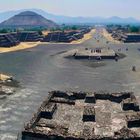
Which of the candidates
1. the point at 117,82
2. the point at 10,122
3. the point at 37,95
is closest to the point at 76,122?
the point at 10,122

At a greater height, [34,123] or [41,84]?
[34,123]

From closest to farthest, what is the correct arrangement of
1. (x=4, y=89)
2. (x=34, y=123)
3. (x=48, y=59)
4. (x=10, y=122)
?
(x=34, y=123) → (x=10, y=122) → (x=4, y=89) → (x=48, y=59)

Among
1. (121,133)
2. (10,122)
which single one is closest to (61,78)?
(10,122)

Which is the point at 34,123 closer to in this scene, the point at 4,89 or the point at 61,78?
the point at 4,89

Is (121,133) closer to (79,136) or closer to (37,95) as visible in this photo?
(79,136)

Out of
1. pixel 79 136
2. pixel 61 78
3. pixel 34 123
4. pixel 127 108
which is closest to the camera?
pixel 79 136

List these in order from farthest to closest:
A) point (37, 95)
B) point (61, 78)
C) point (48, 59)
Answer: point (48, 59) → point (61, 78) → point (37, 95)

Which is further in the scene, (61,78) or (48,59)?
(48,59)
